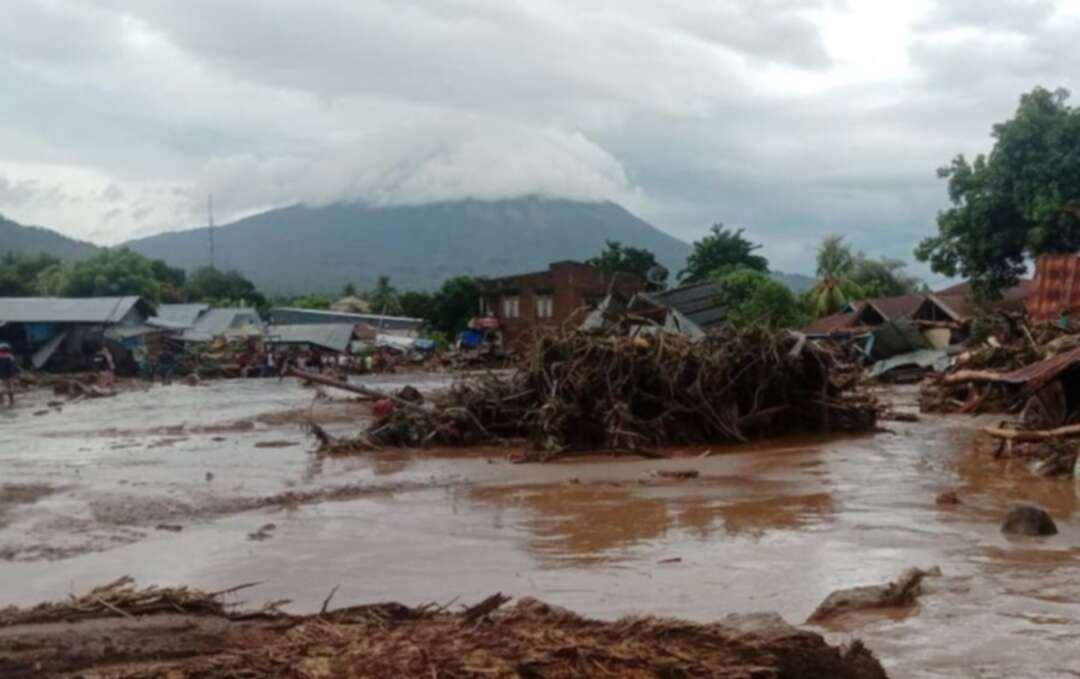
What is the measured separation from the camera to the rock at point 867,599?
588cm

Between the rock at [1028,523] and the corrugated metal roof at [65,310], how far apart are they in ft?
131

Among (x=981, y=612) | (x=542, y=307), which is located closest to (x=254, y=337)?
(x=542, y=307)

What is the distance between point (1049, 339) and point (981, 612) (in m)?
15.7

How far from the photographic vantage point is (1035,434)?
12.5 metres

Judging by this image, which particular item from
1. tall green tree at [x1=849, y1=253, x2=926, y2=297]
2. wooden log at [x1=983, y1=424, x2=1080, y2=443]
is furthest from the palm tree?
wooden log at [x1=983, y1=424, x2=1080, y2=443]

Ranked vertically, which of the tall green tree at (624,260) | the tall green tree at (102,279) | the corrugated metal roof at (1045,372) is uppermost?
the tall green tree at (624,260)

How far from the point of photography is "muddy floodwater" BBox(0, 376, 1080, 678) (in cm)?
625

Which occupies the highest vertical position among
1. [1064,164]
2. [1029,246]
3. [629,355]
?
[1064,164]

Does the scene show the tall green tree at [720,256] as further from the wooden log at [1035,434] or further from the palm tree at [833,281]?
the wooden log at [1035,434]

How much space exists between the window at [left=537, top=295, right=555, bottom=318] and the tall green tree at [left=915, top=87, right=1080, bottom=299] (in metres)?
30.0

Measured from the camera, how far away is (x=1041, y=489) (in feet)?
35.3

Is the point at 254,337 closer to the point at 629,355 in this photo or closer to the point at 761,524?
the point at 629,355

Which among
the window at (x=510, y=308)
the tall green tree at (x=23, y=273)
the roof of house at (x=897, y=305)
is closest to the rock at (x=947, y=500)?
the roof of house at (x=897, y=305)

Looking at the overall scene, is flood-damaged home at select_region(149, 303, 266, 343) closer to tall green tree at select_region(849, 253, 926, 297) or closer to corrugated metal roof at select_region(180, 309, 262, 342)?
corrugated metal roof at select_region(180, 309, 262, 342)
